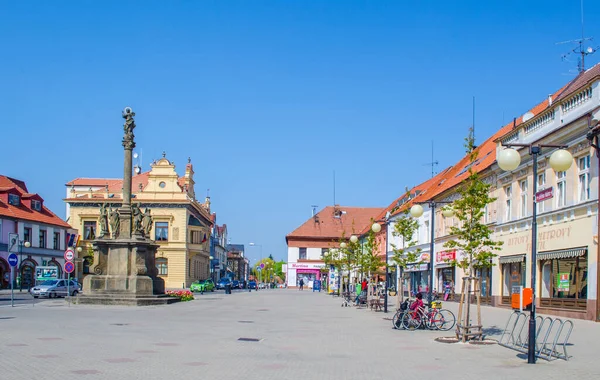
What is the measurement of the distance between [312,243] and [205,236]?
1723 centimetres

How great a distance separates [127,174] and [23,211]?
39.7m

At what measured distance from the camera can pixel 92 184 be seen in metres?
98.9

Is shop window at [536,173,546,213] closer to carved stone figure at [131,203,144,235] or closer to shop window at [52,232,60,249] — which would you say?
carved stone figure at [131,203,144,235]

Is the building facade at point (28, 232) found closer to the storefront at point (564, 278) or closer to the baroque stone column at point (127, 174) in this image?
the baroque stone column at point (127, 174)

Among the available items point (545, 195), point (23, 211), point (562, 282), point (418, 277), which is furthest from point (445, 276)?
point (23, 211)

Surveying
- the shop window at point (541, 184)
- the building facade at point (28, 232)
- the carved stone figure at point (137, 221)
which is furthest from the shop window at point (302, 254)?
the shop window at point (541, 184)

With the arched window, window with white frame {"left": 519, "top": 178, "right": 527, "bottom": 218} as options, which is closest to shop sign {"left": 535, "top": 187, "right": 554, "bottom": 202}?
window with white frame {"left": 519, "top": 178, "right": 527, "bottom": 218}

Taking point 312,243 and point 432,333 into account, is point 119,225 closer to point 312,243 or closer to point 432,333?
point 432,333

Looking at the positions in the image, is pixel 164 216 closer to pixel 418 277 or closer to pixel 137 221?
pixel 418 277

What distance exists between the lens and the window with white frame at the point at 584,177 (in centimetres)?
2564

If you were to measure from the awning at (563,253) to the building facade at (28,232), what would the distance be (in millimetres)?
47791

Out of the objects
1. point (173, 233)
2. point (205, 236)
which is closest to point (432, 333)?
point (173, 233)

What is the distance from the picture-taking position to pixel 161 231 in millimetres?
84438

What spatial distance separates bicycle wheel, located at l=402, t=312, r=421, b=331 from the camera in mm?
22359
